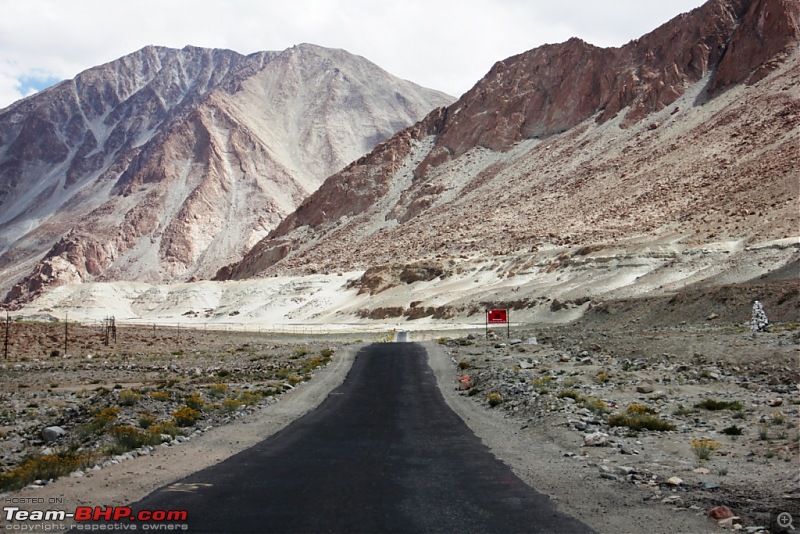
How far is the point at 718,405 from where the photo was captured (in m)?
14.1

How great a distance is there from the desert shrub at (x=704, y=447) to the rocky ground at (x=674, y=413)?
2cm

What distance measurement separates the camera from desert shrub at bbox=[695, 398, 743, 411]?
13789 millimetres

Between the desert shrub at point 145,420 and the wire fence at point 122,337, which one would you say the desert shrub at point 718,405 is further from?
the wire fence at point 122,337

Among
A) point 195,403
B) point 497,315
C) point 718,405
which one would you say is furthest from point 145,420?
point 497,315

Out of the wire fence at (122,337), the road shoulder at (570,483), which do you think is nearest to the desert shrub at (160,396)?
the road shoulder at (570,483)

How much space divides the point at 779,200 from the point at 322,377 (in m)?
54.3

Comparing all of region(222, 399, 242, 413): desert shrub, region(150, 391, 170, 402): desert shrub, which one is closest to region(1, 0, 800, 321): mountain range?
region(222, 399, 242, 413): desert shrub

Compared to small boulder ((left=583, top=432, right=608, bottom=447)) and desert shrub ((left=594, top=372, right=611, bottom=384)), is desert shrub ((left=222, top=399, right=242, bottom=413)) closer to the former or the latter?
small boulder ((left=583, top=432, right=608, bottom=447))

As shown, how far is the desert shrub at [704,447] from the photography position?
1053 cm

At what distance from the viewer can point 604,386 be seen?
1898 centimetres

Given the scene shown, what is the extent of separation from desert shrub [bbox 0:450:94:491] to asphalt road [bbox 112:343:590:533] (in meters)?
2.00

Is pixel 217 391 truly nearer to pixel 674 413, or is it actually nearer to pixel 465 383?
pixel 465 383

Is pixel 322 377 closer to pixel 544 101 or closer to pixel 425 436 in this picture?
pixel 425 436

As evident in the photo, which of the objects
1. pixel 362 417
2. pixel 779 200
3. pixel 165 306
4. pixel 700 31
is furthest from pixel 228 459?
pixel 700 31
